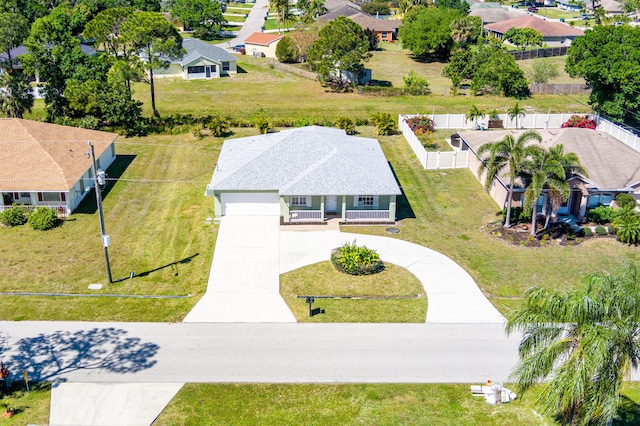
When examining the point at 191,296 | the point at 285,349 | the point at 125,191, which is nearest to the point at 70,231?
the point at 125,191

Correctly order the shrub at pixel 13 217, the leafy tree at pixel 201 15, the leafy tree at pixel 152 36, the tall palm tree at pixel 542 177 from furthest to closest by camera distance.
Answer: the leafy tree at pixel 201 15
the leafy tree at pixel 152 36
the shrub at pixel 13 217
the tall palm tree at pixel 542 177

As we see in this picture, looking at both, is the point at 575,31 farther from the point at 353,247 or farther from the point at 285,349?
the point at 285,349

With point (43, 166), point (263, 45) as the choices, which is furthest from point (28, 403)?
point (263, 45)

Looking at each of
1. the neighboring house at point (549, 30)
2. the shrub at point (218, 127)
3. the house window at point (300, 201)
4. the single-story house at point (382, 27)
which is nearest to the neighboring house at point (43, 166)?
the shrub at point (218, 127)

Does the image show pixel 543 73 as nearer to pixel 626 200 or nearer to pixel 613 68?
pixel 613 68

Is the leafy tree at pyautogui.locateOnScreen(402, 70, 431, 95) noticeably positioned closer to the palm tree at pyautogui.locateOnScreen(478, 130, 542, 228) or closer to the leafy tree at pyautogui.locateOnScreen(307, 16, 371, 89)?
the leafy tree at pyautogui.locateOnScreen(307, 16, 371, 89)

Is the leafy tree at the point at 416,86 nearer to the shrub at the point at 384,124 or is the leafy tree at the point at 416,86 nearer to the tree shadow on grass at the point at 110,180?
the shrub at the point at 384,124
